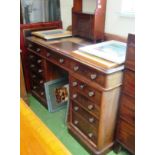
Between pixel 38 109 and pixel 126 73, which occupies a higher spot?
pixel 126 73

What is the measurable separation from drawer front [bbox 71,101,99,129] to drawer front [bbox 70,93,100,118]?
5cm

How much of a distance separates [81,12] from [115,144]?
130 centimetres

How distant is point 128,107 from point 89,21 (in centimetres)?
95

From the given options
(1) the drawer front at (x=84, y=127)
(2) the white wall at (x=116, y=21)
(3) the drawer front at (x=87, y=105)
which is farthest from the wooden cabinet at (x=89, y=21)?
(1) the drawer front at (x=84, y=127)

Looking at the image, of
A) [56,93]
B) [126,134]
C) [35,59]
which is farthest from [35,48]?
[126,134]

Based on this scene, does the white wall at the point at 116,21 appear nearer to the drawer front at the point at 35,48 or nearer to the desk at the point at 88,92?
the desk at the point at 88,92

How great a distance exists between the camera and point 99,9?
168 centimetres

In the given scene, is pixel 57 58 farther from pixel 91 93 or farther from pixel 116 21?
pixel 116 21

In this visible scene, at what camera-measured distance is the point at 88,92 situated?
1392mm

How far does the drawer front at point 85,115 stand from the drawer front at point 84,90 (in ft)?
0.37

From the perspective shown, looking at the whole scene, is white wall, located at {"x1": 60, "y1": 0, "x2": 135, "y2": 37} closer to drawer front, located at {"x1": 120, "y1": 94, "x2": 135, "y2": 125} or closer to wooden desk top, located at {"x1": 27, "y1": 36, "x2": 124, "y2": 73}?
wooden desk top, located at {"x1": 27, "y1": 36, "x2": 124, "y2": 73}

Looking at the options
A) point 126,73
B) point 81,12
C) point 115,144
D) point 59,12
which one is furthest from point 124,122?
point 59,12
